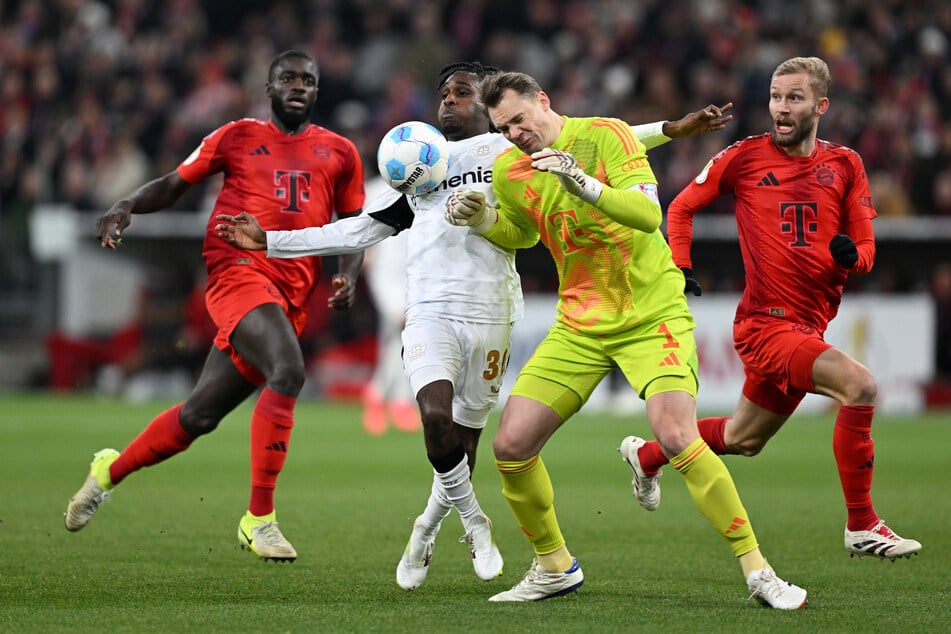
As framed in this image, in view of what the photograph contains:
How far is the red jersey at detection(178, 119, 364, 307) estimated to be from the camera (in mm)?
8055

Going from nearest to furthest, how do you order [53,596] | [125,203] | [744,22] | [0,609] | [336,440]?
1. [0,609]
2. [53,596]
3. [125,203]
4. [336,440]
5. [744,22]

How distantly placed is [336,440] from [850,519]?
8.34m

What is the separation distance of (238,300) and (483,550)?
2044mm

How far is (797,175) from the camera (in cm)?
726

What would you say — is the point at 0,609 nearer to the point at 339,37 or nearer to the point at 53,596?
the point at 53,596

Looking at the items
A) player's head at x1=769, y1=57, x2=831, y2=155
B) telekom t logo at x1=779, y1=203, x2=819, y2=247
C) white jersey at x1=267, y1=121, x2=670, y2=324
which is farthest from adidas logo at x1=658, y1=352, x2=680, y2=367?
player's head at x1=769, y1=57, x2=831, y2=155

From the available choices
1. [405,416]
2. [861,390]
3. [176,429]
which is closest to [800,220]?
[861,390]

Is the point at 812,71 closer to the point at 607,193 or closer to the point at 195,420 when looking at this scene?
the point at 607,193

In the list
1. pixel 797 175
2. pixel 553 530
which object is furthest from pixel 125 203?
pixel 797 175

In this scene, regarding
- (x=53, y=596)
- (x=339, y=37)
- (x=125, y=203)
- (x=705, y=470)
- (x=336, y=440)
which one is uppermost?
(x=339, y=37)

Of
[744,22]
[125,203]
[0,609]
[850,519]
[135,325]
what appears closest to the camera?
[0,609]

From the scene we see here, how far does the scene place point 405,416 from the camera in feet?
53.2

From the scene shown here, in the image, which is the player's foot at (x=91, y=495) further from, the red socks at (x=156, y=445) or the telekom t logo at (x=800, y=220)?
the telekom t logo at (x=800, y=220)

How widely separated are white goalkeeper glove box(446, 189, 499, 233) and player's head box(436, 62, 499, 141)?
29.1 inches
